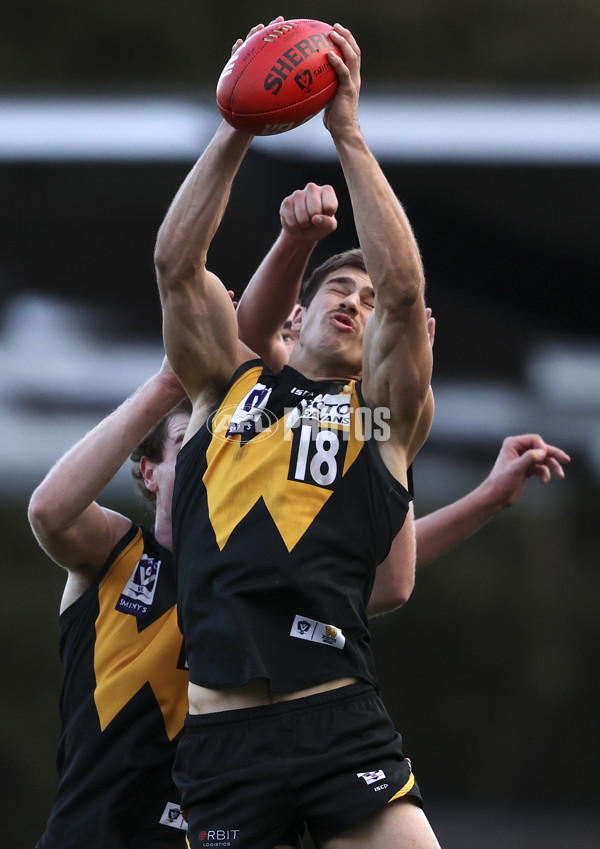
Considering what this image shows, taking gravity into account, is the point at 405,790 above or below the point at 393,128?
below

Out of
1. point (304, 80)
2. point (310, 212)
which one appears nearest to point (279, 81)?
point (304, 80)

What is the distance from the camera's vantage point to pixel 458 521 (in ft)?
9.89

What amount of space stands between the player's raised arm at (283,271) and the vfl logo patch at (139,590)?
25.6 inches

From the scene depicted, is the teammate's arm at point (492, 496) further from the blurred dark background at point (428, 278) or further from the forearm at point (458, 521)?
the blurred dark background at point (428, 278)

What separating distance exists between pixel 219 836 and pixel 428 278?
126 inches

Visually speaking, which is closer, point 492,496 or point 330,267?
point 330,267

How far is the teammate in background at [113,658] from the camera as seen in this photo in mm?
2439

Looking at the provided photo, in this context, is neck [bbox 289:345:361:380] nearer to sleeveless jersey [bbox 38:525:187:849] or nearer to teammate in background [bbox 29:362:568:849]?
teammate in background [bbox 29:362:568:849]

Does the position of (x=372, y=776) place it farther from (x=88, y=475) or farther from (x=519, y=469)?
(x=519, y=469)

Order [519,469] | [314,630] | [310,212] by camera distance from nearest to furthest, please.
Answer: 1. [314,630]
2. [310,212]
3. [519,469]

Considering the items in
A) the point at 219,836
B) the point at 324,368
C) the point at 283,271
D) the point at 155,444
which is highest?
the point at 283,271

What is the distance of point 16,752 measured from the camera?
14.6ft

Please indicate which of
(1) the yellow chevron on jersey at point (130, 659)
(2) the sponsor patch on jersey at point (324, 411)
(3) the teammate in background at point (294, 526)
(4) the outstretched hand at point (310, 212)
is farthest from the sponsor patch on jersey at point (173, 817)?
(4) the outstretched hand at point (310, 212)

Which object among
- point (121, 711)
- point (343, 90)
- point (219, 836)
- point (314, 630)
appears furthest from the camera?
point (121, 711)
